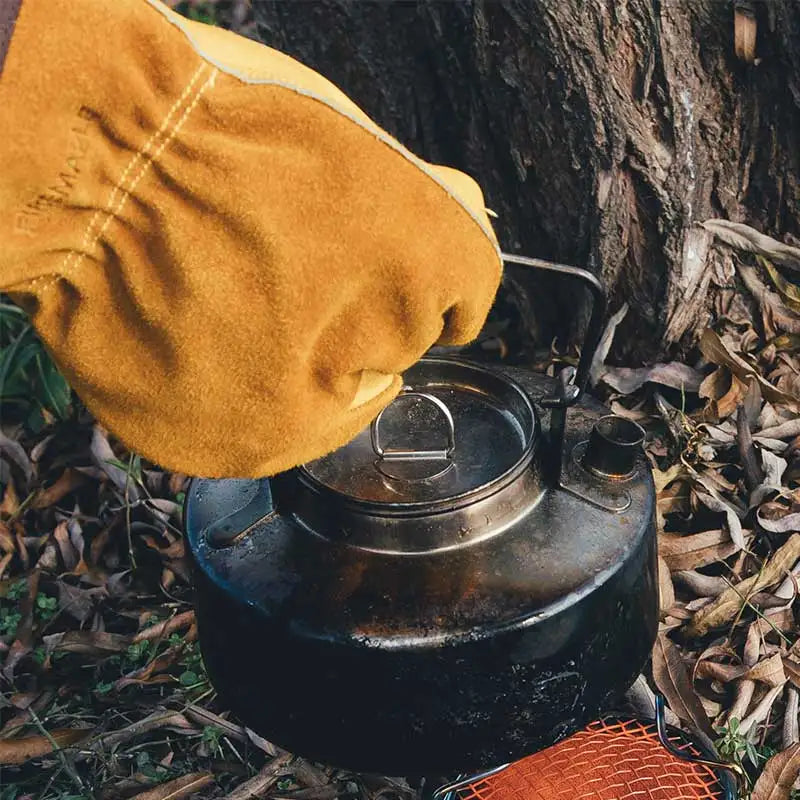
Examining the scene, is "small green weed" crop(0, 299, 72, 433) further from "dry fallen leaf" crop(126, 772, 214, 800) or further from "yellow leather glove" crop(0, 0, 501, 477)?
"yellow leather glove" crop(0, 0, 501, 477)

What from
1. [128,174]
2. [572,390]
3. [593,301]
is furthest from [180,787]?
[128,174]

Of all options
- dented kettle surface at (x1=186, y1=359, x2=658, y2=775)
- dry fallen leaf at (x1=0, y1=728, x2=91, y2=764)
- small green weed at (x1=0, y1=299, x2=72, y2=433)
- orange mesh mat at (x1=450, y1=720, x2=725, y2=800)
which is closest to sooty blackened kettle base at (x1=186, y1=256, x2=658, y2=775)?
dented kettle surface at (x1=186, y1=359, x2=658, y2=775)

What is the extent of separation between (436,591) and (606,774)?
0.70 m

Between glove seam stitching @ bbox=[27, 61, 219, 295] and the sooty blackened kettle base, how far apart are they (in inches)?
18.2

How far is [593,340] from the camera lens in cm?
133

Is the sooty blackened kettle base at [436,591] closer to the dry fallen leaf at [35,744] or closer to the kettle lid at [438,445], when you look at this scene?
the kettle lid at [438,445]

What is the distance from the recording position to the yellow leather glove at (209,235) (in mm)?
835

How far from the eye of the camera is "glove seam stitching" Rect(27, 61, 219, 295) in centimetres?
86

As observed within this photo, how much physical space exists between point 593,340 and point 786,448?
3.14 ft

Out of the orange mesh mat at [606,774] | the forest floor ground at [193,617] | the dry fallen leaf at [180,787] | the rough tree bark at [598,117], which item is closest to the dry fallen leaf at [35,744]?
the forest floor ground at [193,617]

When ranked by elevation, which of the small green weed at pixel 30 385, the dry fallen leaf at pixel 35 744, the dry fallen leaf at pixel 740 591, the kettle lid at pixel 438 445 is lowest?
the dry fallen leaf at pixel 35 744

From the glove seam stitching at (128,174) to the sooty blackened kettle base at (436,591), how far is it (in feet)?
1.52

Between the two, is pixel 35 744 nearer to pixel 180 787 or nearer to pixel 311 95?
pixel 180 787

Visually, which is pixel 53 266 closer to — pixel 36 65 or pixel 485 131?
pixel 36 65
